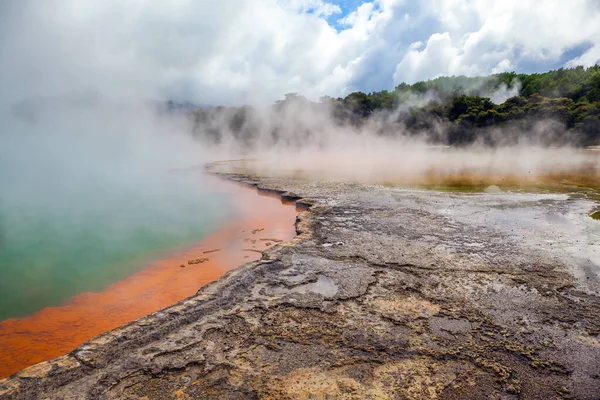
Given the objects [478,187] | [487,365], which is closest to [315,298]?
[487,365]

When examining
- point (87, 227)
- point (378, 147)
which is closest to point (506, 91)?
point (378, 147)

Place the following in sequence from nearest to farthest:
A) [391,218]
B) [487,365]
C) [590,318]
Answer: [487,365] < [590,318] < [391,218]

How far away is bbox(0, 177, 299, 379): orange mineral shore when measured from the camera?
10.1 ft

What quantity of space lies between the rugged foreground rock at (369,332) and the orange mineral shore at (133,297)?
2.33 feet

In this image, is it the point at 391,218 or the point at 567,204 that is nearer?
the point at 391,218

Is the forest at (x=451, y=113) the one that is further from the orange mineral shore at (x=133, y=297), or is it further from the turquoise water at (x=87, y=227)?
the orange mineral shore at (x=133, y=297)

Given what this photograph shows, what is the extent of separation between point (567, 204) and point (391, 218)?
12.4 ft

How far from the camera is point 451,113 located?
83.7 feet

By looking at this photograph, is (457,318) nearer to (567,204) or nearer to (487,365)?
(487,365)

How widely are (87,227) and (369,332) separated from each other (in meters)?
6.23

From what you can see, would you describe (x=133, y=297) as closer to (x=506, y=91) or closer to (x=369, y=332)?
(x=369, y=332)

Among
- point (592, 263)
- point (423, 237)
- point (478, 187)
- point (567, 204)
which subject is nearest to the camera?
point (592, 263)

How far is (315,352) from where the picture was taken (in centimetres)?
242

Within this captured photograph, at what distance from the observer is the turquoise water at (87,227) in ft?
14.6
